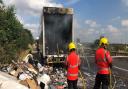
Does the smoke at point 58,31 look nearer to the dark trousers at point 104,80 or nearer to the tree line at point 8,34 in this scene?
the tree line at point 8,34

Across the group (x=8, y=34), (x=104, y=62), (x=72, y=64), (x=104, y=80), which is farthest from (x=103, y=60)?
(x=8, y=34)

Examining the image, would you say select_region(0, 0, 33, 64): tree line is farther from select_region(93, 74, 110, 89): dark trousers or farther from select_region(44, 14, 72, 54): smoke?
select_region(93, 74, 110, 89): dark trousers

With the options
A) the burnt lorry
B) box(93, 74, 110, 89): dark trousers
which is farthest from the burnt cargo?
box(93, 74, 110, 89): dark trousers

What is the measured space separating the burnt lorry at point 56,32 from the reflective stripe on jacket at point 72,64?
1342 cm

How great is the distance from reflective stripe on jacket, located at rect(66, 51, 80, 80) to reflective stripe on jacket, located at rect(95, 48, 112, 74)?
0.65m

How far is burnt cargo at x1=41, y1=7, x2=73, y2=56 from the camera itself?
2367 cm

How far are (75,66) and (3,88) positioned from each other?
2.44 m

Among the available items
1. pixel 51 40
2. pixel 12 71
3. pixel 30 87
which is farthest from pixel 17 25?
pixel 30 87

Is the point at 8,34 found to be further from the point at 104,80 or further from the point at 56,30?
the point at 104,80

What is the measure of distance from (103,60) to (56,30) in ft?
46.1

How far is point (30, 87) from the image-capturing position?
12219mm

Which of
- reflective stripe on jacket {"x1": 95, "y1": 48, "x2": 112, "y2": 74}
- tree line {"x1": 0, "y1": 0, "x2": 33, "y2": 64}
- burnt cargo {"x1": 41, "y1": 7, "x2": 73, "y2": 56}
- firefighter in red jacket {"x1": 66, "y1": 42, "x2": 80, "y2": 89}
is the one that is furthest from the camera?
burnt cargo {"x1": 41, "y1": 7, "x2": 73, "y2": 56}

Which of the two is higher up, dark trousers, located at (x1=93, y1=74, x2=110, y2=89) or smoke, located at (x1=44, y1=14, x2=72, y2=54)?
smoke, located at (x1=44, y1=14, x2=72, y2=54)

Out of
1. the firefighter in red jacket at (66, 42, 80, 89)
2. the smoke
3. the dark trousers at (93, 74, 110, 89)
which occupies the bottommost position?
the dark trousers at (93, 74, 110, 89)
